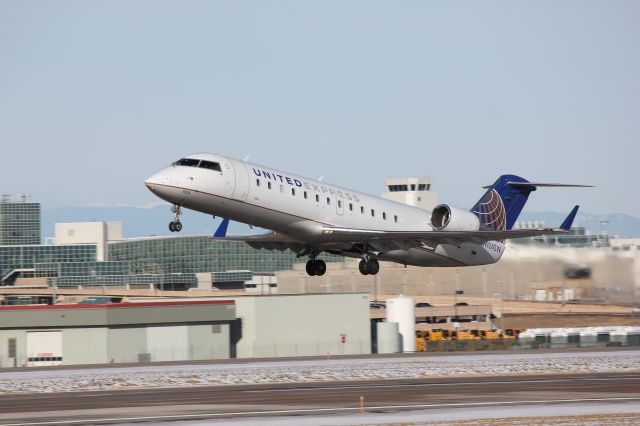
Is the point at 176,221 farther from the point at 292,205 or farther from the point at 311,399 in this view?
the point at 311,399

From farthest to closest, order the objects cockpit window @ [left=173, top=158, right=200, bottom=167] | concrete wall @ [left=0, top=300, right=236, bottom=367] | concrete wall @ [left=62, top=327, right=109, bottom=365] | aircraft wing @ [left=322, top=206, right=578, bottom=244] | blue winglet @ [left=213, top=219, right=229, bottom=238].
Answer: concrete wall @ [left=0, top=300, right=236, bottom=367] → concrete wall @ [left=62, top=327, right=109, bottom=365] → blue winglet @ [left=213, top=219, right=229, bottom=238] → aircraft wing @ [left=322, top=206, right=578, bottom=244] → cockpit window @ [left=173, top=158, right=200, bottom=167]

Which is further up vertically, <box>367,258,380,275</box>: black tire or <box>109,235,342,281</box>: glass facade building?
<box>109,235,342,281</box>: glass facade building

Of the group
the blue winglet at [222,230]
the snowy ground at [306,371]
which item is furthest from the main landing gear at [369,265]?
the blue winglet at [222,230]

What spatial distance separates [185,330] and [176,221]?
108 ft

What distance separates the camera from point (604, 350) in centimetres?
6081

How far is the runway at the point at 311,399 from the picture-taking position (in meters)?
31.2

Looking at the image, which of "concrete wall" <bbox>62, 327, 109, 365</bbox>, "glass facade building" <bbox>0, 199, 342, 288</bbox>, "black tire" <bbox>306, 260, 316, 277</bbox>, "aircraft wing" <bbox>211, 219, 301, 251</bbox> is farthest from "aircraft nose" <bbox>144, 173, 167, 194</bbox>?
"glass facade building" <bbox>0, 199, 342, 288</bbox>

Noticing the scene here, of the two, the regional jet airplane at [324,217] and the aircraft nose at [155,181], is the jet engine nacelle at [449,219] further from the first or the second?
the aircraft nose at [155,181]

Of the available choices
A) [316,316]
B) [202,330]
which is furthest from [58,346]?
[316,316]

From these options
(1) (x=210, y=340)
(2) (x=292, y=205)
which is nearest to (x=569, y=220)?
(2) (x=292, y=205)

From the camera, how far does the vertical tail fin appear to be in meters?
47.2

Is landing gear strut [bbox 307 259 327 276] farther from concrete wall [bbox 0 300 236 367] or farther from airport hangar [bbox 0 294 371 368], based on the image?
concrete wall [bbox 0 300 236 367]

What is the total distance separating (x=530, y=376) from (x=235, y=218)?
51.8 feet

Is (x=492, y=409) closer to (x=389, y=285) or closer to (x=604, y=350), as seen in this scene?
(x=604, y=350)
